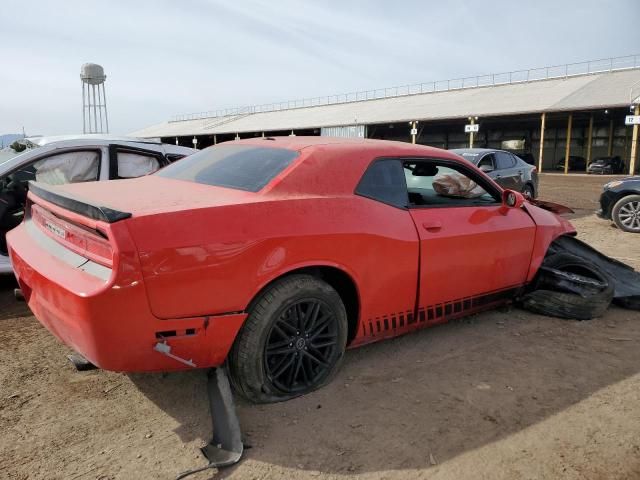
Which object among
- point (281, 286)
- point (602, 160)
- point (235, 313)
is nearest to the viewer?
point (235, 313)

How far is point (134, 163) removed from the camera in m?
5.78

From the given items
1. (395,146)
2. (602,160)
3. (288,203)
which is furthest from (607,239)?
(602,160)

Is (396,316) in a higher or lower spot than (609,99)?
lower

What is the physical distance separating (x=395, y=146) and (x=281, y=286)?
1477 mm

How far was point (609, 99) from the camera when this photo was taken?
1094 inches

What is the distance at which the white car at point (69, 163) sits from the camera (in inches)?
193

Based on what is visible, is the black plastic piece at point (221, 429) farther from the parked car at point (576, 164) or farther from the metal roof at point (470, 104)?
the parked car at point (576, 164)

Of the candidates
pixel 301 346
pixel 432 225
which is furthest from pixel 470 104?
pixel 301 346

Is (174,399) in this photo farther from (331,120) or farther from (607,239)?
(331,120)

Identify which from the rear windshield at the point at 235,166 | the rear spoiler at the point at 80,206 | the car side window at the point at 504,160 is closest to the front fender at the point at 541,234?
the rear windshield at the point at 235,166

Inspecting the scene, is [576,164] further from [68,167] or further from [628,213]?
[68,167]

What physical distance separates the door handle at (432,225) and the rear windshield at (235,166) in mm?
1003

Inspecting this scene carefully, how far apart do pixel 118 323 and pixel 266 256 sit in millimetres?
782

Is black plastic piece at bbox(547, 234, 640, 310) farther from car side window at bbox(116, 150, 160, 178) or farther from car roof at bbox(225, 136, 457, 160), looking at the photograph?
car side window at bbox(116, 150, 160, 178)
